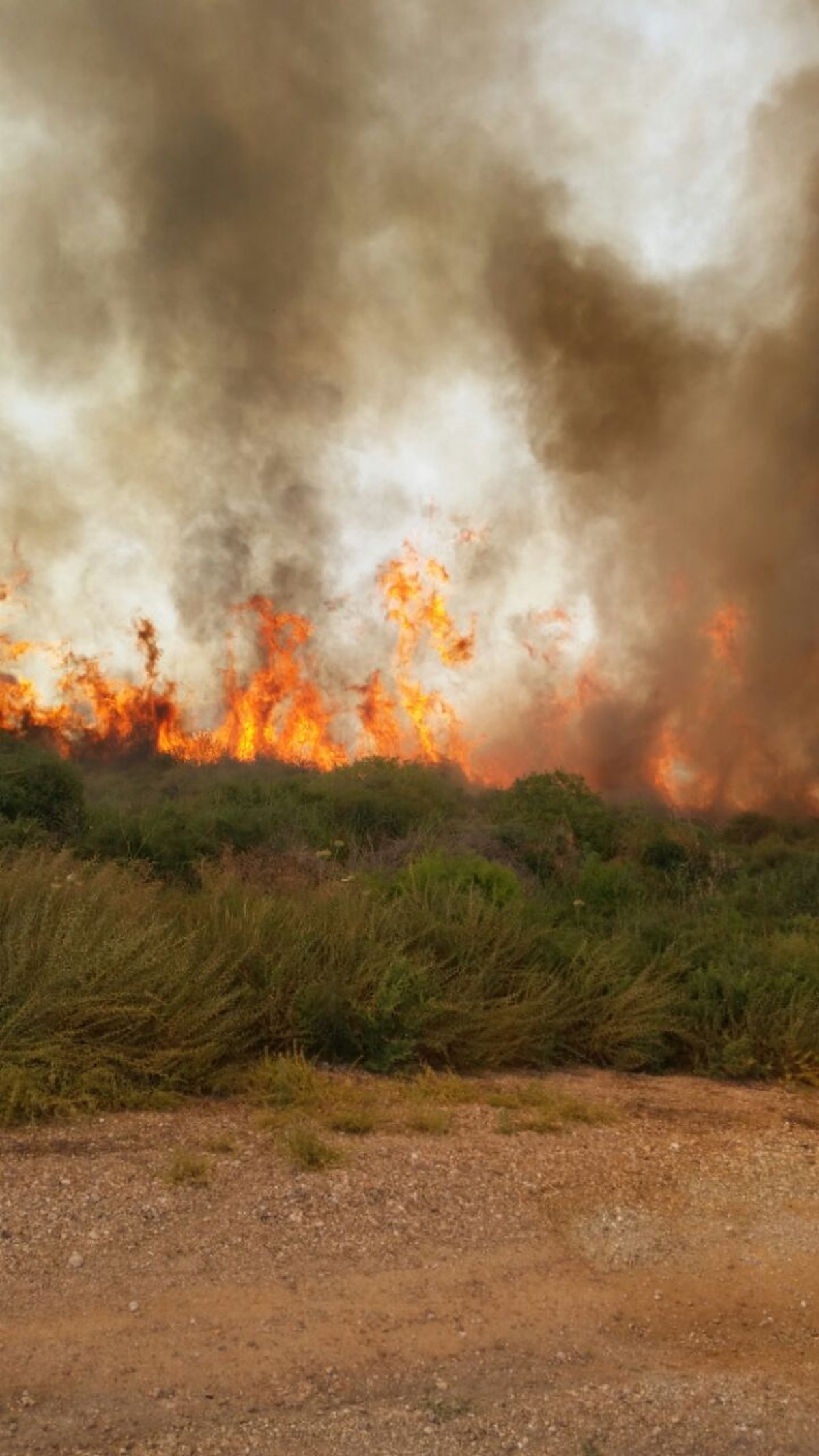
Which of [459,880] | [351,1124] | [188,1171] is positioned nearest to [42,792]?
[459,880]

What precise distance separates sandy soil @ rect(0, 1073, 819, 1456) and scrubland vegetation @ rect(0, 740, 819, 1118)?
0.57 meters

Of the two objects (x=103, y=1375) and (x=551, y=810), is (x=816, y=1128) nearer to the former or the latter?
(x=103, y=1375)

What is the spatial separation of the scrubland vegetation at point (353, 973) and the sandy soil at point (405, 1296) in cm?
57

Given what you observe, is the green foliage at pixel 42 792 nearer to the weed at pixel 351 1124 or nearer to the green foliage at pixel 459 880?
the green foliage at pixel 459 880

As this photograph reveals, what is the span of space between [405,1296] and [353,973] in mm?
3911

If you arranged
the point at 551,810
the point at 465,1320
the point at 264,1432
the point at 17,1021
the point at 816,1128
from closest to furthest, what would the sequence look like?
the point at 264,1432 → the point at 465,1320 → the point at 17,1021 → the point at 816,1128 → the point at 551,810

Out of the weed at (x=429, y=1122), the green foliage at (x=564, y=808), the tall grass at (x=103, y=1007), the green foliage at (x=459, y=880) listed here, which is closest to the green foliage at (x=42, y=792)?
the green foliage at (x=459, y=880)

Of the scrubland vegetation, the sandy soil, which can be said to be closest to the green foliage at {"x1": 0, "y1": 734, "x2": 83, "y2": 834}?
the scrubland vegetation

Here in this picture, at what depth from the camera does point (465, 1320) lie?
4.57 m

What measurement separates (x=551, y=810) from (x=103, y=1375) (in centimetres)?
2276

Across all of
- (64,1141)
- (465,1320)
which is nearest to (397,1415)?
(465,1320)

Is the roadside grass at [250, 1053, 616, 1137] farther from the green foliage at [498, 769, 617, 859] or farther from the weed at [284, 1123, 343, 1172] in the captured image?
the green foliage at [498, 769, 617, 859]

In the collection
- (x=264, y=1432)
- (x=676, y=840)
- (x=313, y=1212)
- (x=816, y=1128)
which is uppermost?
(x=676, y=840)

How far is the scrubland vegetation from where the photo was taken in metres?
7.04
